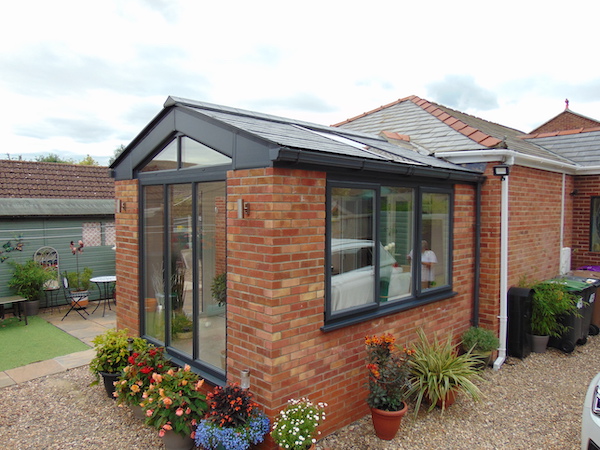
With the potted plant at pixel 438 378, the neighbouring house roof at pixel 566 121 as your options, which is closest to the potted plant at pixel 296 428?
the potted plant at pixel 438 378

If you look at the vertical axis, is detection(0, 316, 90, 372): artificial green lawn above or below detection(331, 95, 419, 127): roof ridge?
below

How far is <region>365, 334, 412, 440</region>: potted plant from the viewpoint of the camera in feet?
12.9

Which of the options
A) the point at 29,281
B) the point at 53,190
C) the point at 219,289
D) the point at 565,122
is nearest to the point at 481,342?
the point at 219,289

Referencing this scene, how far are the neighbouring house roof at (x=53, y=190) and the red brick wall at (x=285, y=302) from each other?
8.08m

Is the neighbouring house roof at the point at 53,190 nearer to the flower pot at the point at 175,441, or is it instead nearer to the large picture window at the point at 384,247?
the flower pot at the point at 175,441

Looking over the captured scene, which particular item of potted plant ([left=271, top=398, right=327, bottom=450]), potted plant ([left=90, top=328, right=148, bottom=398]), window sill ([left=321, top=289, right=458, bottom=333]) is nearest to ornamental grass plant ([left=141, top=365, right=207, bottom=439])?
potted plant ([left=271, top=398, right=327, bottom=450])

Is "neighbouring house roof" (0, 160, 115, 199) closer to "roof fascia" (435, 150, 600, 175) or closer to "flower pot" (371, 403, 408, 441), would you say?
"roof fascia" (435, 150, 600, 175)

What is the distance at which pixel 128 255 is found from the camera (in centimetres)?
555

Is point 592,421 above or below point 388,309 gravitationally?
below

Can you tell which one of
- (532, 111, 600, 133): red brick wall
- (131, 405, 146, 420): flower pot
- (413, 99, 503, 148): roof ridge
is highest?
(532, 111, 600, 133): red brick wall

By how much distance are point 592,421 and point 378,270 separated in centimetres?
223

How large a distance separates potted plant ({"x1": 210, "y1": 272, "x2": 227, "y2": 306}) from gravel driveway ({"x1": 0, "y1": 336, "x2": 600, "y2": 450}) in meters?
1.49

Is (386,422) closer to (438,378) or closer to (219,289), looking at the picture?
(438,378)

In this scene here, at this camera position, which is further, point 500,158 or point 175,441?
point 500,158
